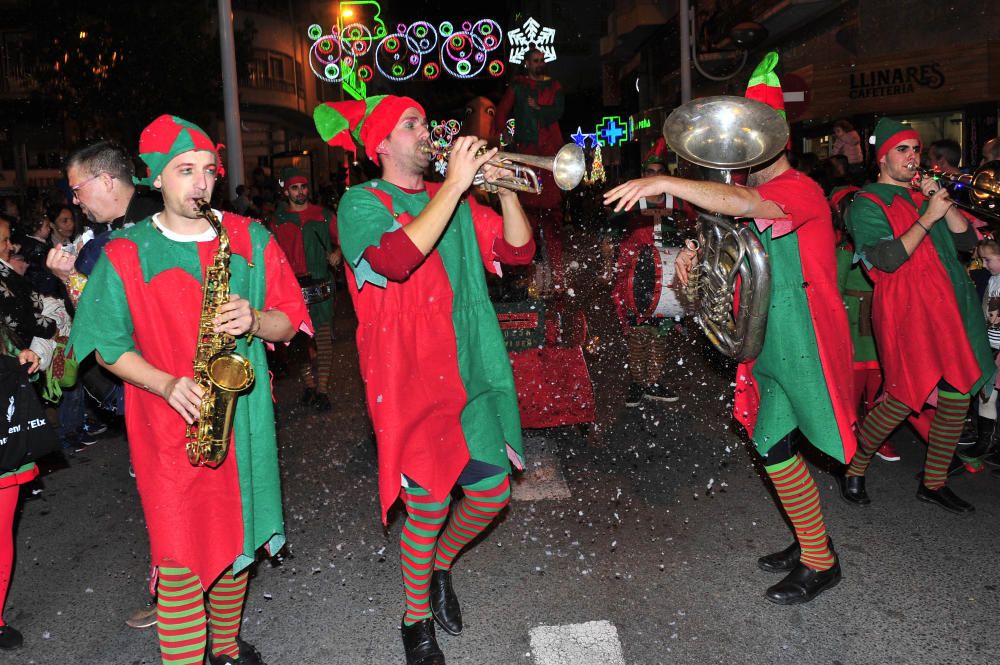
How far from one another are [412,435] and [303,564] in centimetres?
153

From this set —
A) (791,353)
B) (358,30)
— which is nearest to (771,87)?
(791,353)

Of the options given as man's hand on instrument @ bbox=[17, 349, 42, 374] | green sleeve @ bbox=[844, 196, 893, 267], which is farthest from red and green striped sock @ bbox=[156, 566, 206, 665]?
green sleeve @ bbox=[844, 196, 893, 267]

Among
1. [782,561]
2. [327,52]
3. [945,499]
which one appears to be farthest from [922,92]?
[327,52]

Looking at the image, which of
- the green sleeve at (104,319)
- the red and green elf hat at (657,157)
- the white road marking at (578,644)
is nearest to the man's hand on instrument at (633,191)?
the green sleeve at (104,319)

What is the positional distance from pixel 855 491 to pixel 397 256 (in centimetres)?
322

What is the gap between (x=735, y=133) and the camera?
3.29 meters

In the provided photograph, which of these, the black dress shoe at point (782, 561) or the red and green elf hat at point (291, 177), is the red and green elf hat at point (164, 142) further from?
the red and green elf hat at point (291, 177)

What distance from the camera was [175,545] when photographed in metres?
2.66

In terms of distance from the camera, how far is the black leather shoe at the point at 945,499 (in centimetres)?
448

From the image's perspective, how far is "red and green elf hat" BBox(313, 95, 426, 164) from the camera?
10.5ft

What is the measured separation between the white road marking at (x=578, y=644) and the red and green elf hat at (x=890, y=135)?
9.86ft

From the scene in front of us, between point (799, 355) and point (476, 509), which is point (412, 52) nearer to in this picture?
point (799, 355)

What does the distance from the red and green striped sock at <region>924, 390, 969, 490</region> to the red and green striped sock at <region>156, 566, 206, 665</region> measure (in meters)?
3.82

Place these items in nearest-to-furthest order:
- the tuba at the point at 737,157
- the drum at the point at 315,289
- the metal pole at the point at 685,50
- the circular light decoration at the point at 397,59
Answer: the tuba at the point at 737,157
the drum at the point at 315,289
the metal pole at the point at 685,50
the circular light decoration at the point at 397,59
